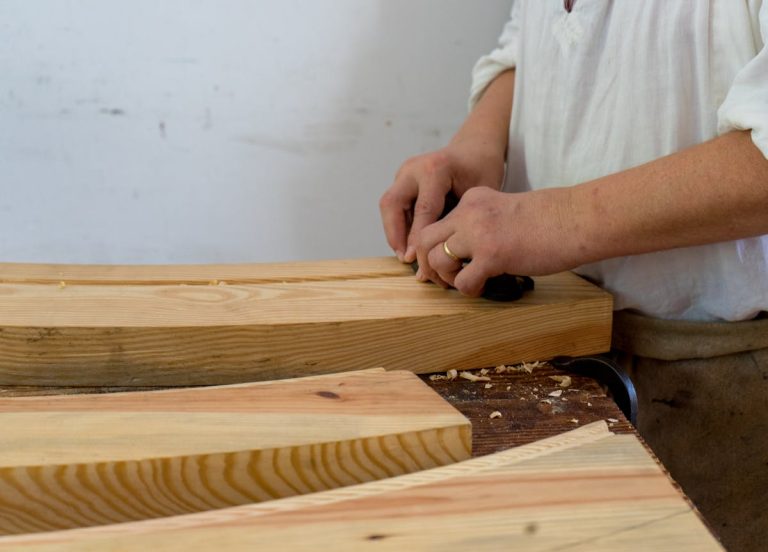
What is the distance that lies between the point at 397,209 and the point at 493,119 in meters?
0.36

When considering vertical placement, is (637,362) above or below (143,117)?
below

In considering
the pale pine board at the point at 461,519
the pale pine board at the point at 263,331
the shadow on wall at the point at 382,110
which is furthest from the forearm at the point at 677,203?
the shadow on wall at the point at 382,110

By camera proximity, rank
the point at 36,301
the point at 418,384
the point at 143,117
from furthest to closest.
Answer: the point at 143,117, the point at 36,301, the point at 418,384

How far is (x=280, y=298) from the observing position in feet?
3.94

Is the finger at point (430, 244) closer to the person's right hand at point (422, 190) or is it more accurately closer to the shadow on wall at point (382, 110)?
the person's right hand at point (422, 190)

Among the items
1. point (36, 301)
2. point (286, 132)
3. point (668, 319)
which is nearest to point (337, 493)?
point (36, 301)

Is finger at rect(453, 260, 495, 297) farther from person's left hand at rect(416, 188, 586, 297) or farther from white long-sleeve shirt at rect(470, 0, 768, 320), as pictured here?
white long-sleeve shirt at rect(470, 0, 768, 320)

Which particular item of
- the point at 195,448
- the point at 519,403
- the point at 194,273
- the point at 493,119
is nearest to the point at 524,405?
the point at 519,403

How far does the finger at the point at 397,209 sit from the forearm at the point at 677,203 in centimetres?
39

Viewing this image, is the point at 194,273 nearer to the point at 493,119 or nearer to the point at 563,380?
the point at 563,380

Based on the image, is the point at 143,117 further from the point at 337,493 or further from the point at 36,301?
the point at 337,493

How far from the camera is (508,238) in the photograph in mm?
1177

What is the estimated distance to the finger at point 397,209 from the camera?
1.45 m

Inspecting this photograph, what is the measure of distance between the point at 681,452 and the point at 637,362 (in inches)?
6.9
